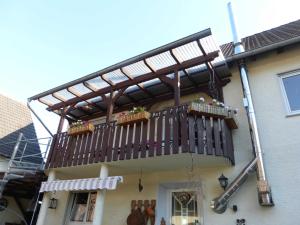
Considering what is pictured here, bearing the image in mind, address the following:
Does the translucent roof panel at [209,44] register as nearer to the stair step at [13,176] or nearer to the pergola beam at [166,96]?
the pergola beam at [166,96]

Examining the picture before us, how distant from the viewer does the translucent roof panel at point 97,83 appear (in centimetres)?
948

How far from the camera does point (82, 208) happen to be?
400 inches

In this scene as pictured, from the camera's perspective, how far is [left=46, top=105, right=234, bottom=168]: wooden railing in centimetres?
676

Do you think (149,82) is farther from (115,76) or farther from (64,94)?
(64,94)

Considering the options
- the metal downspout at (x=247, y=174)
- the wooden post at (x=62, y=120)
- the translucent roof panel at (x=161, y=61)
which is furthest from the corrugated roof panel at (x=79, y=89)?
the metal downspout at (x=247, y=174)

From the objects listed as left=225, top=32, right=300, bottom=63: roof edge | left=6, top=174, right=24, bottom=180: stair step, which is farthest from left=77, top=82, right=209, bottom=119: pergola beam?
left=6, top=174, right=24, bottom=180: stair step

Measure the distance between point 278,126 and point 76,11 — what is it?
8685mm

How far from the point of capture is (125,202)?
28.8ft

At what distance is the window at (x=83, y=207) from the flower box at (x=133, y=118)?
3.91 metres

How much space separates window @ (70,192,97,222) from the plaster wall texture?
1.07m

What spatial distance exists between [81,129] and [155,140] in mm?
3223

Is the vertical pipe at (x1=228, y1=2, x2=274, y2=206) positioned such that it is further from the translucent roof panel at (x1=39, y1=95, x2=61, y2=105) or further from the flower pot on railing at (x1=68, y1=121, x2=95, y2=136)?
the translucent roof panel at (x1=39, y1=95, x2=61, y2=105)

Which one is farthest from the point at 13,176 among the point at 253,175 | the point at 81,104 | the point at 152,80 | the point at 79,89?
the point at 253,175

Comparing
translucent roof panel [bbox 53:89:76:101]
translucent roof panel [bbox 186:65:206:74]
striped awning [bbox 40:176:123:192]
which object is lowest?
striped awning [bbox 40:176:123:192]
